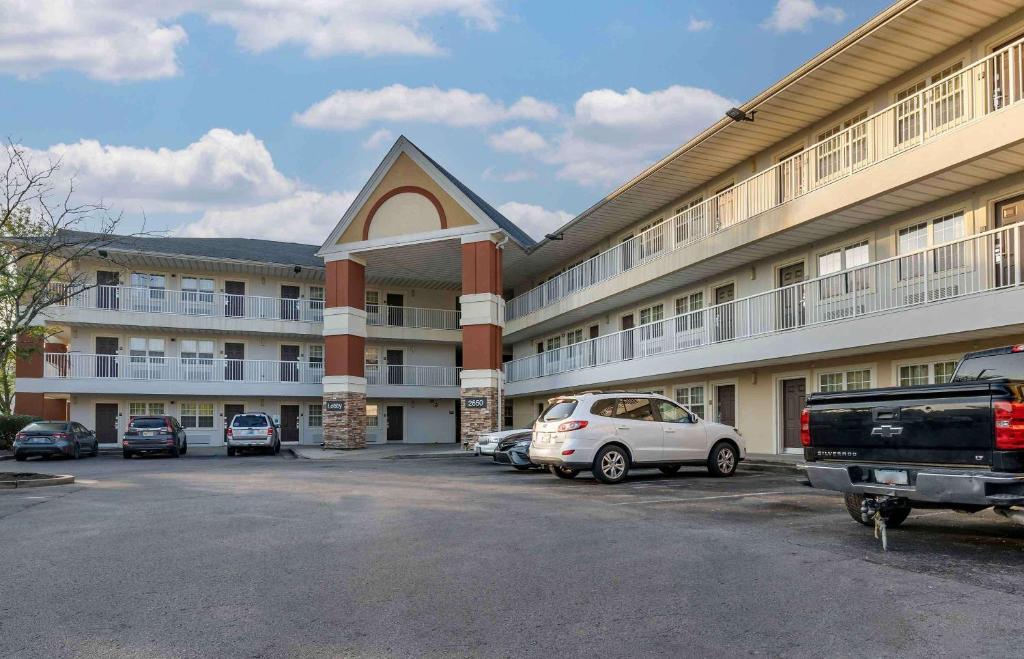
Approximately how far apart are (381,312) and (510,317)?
23.0ft

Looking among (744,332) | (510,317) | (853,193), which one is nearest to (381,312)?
(510,317)

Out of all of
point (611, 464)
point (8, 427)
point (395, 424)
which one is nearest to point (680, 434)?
point (611, 464)

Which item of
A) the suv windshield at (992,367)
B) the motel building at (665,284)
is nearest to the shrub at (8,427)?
the motel building at (665,284)

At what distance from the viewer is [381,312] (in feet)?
141

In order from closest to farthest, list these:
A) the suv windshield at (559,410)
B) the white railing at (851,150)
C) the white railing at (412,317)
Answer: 1. the white railing at (851,150)
2. the suv windshield at (559,410)
3. the white railing at (412,317)

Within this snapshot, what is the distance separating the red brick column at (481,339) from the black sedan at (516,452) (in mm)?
10702

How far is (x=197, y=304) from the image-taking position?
130 feet

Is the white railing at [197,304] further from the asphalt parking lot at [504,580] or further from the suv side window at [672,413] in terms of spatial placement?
the suv side window at [672,413]

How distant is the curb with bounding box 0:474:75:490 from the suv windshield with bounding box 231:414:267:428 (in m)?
13.5

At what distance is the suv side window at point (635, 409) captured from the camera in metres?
15.6

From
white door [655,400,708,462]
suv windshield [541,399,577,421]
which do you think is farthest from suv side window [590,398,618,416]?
white door [655,400,708,462]

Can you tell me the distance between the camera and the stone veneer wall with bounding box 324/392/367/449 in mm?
33938

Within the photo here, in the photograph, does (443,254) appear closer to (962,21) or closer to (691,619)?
(962,21)

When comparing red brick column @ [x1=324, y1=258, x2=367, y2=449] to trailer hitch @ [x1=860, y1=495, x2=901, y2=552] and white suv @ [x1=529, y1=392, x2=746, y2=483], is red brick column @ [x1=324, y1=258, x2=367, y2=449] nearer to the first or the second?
white suv @ [x1=529, y1=392, x2=746, y2=483]
